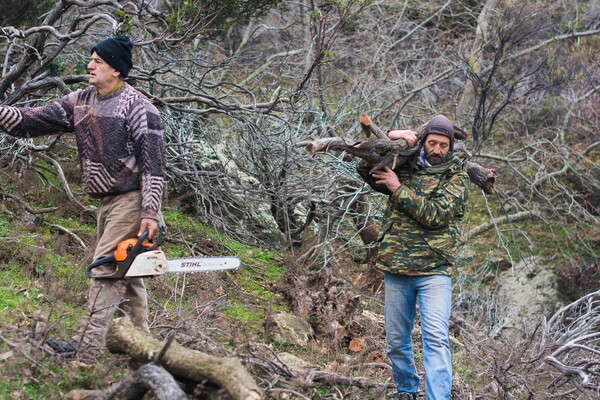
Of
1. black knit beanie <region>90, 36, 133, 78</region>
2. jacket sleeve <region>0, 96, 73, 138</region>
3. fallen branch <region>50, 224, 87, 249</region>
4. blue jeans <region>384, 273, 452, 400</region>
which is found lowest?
fallen branch <region>50, 224, 87, 249</region>

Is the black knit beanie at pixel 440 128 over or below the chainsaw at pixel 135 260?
over

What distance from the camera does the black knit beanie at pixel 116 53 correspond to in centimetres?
500

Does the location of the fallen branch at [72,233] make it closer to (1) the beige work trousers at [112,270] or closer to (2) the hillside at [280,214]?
(2) the hillside at [280,214]

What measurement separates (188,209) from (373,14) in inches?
288

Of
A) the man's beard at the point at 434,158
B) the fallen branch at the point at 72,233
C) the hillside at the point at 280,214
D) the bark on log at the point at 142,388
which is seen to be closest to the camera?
the bark on log at the point at 142,388

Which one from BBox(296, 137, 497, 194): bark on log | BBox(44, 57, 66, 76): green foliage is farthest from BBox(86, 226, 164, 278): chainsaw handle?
BBox(44, 57, 66, 76): green foliage

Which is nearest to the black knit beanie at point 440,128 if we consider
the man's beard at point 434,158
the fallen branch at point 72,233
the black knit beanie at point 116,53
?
the man's beard at point 434,158

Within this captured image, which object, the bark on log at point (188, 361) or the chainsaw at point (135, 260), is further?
the chainsaw at point (135, 260)

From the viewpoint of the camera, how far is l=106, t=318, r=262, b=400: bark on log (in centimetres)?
386

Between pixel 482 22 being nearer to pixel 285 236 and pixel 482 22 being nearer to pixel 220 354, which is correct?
→ pixel 285 236

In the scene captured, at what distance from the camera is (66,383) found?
4398mm

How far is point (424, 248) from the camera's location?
5.07 meters

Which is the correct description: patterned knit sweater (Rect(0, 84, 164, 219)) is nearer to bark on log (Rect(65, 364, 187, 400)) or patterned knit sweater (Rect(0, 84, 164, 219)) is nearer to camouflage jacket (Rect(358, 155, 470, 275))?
bark on log (Rect(65, 364, 187, 400))

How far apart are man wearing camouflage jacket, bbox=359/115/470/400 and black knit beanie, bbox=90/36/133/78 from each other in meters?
1.78
